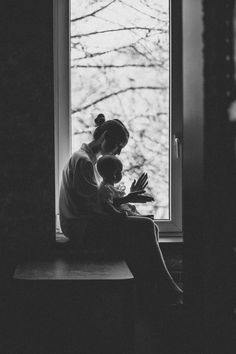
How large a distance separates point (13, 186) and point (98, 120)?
1.93 ft

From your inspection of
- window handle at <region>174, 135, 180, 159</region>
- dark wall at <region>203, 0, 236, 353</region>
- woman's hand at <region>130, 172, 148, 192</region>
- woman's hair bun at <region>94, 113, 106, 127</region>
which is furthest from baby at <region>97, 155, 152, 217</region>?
dark wall at <region>203, 0, 236, 353</region>

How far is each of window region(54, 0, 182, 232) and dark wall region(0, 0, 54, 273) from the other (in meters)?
0.29

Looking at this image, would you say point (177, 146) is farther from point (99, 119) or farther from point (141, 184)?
point (99, 119)

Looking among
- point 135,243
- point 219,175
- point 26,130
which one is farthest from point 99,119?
point 219,175

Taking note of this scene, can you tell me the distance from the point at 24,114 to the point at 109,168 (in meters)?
0.54

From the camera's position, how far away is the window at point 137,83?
9.62 ft

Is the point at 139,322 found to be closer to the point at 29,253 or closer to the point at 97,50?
the point at 29,253

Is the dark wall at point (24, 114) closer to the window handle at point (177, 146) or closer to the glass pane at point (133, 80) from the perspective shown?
the glass pane at point (133, 80)

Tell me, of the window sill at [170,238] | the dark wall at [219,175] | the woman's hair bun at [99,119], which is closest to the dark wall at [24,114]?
the woman's hair bun at [99,119]

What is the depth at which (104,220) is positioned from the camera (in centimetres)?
266

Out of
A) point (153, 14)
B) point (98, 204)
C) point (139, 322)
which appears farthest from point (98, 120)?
point (139, 322)

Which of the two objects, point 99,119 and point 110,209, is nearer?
point 110,209

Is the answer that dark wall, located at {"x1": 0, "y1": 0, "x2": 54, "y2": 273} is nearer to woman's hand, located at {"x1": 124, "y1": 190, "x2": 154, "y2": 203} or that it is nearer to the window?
the window

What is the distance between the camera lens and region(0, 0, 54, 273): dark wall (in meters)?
2.64
